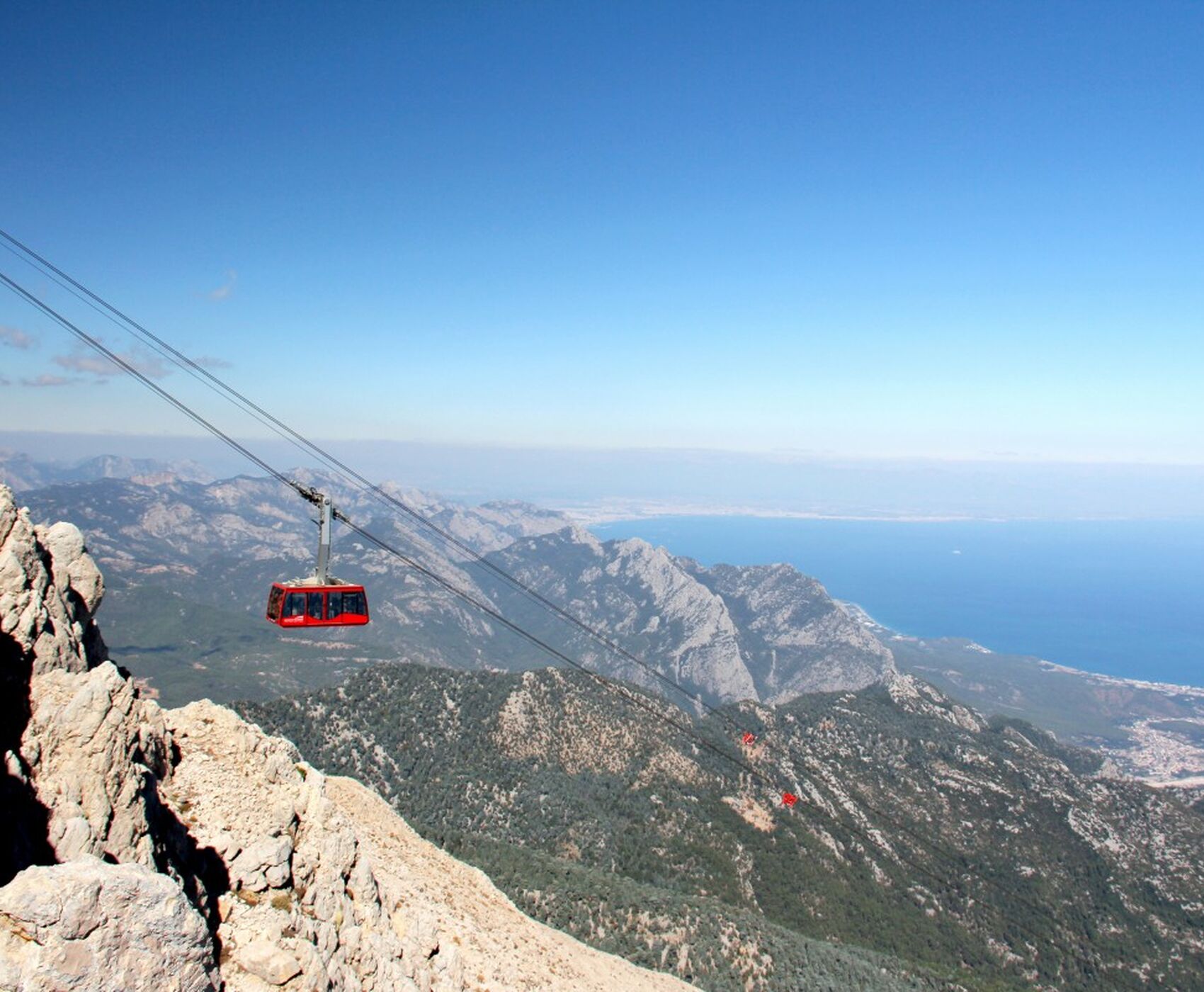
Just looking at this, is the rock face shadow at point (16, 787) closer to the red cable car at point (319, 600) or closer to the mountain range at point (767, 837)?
the red cable car at point (319, 600)

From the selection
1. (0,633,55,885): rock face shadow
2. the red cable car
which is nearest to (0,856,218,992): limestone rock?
(0,633,55,885): rock face shadow

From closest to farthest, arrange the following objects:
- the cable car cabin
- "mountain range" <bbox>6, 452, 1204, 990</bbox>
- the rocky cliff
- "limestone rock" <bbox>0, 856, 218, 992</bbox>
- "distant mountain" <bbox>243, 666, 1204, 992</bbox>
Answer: "limestone rock" <bbox>0, 856, 218, 992</bbox>
the rocky cliff
the cable car cabin
"mountain range" <bbox>6, 452, 1204, 990</bbox>
"distant mountain" <bbox>243, 666, 1204, 992</bbox>

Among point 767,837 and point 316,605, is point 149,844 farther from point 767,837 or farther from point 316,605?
point 767,837

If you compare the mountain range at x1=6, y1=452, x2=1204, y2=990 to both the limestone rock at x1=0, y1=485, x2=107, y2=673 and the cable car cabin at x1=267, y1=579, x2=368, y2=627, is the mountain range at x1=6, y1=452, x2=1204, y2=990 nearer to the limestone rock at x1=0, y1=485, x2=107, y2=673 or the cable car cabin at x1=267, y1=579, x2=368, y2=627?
the cable car cabin at x1=267, y1=579, x2=368, y2=627

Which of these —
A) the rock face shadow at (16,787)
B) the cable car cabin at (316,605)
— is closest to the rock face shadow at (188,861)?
the rock face shadow at (16,787)

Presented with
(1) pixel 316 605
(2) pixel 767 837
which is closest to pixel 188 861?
(1) pixel 316 605

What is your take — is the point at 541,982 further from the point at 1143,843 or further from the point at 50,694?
the point at 1143,843

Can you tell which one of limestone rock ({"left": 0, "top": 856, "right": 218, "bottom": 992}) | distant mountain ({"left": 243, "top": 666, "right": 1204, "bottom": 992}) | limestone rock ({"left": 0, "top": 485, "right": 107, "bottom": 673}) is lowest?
distant mountain ({"left": 243, "top": 666, "right": 1204, "bottom": 992})
